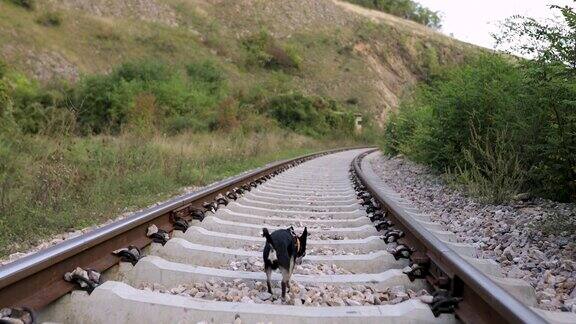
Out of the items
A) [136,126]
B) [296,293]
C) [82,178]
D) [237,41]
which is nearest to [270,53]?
[237,41]

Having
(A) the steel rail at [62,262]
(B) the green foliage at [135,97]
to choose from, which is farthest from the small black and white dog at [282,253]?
(B) the green foliage at [135,97]

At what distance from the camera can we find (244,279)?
3.62 metres

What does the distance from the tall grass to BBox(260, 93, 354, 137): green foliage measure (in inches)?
863

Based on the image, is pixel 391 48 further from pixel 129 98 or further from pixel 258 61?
pixel 129 98

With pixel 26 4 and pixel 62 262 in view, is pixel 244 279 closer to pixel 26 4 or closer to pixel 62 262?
pixel 62 262

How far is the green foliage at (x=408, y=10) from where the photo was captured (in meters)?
107

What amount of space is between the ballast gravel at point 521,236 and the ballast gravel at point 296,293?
2.95 feet

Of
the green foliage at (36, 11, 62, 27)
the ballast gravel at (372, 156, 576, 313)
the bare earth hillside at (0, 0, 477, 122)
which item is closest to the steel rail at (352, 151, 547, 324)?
the ballast gravel at (372, 156, 576, 313)

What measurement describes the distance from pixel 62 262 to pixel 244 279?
1.14m

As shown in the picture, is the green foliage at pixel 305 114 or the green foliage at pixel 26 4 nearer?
the green foliage at pixel 305 114

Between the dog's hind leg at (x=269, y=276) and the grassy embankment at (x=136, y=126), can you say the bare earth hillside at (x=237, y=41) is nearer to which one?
the grassy embankment at (x=136, y=126)

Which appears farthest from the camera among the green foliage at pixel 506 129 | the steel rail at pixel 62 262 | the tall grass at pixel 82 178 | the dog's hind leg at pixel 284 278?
the green foliage at pixel 506 129

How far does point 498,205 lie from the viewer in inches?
279

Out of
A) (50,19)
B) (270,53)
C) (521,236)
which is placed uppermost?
(270,53)
